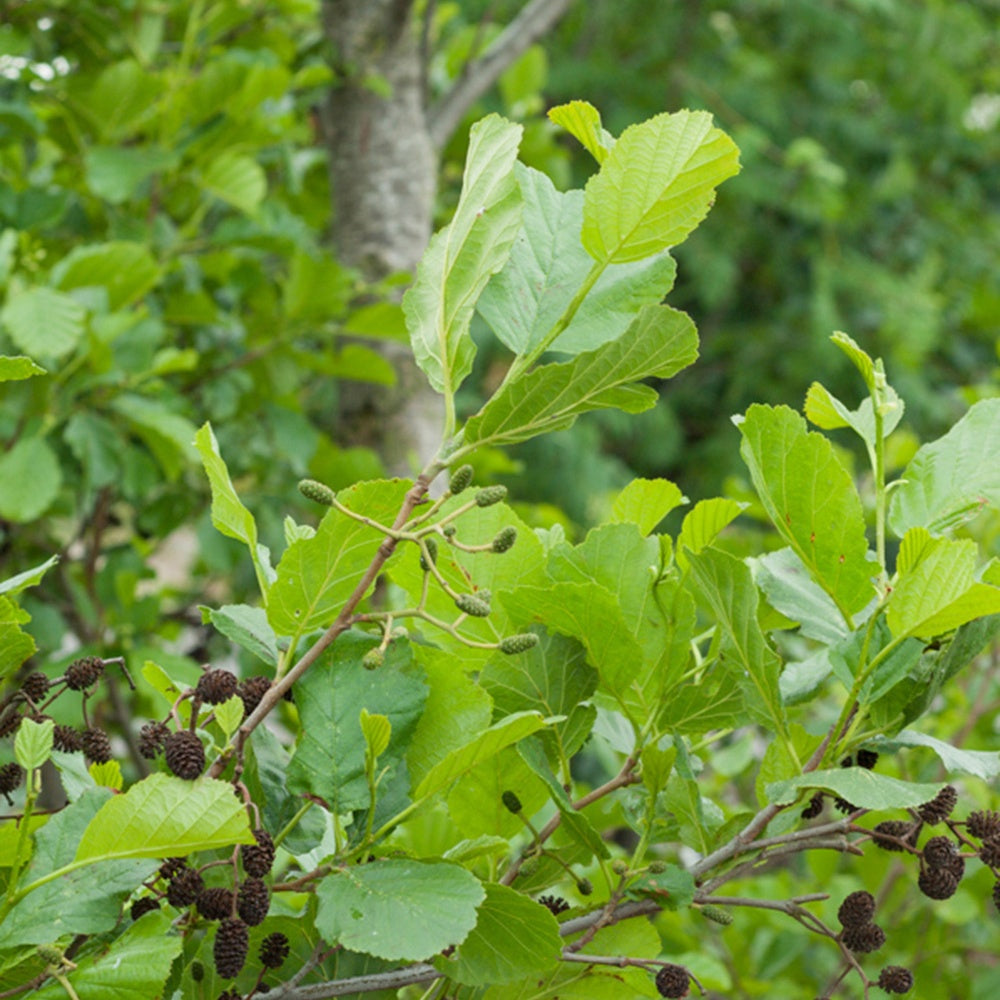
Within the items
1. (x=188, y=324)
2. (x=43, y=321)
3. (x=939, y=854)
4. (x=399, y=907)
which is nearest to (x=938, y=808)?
(x=939, y=854)

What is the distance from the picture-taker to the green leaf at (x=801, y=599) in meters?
0.56

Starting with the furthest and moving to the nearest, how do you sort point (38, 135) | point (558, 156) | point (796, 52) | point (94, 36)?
point (796, 52)
point (558, 156)
point (94, 36)
point (38, 135)

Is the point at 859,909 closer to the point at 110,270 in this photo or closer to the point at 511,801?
the point at 511,801

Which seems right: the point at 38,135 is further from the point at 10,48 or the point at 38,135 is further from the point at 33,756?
the point at 33,756

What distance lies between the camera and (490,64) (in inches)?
66.6

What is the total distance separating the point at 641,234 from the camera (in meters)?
0.48

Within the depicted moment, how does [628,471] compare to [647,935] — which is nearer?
[647,935]

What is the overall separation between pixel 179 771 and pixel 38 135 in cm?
117

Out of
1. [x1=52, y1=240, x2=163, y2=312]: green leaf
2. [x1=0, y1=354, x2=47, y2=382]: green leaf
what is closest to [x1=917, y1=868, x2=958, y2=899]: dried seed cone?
[x1=0, y1=354, x2=47, y2=382]: green leaf

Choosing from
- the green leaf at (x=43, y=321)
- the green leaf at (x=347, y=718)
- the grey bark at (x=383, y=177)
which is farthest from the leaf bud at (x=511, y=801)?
the grey bark at (x=383, y=177)

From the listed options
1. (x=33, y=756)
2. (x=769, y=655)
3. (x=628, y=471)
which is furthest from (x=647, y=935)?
(x=628, y=471)

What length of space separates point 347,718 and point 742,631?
17cm

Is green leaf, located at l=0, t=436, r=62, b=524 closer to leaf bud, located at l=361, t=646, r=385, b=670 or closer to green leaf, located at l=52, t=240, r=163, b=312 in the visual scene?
green leaf, located at l=52, t=240, r=163, b=312

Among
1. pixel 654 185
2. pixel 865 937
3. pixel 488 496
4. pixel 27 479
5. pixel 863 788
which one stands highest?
pixel 654 185
